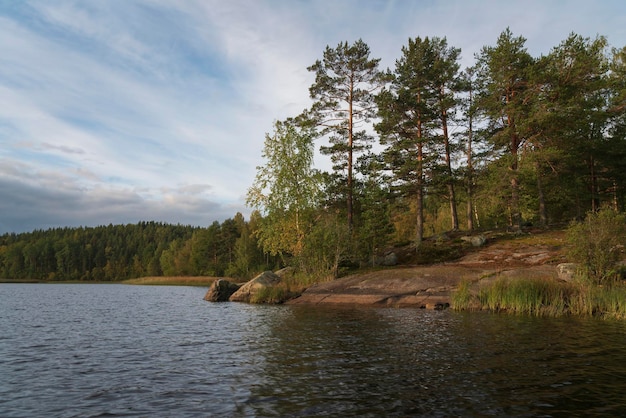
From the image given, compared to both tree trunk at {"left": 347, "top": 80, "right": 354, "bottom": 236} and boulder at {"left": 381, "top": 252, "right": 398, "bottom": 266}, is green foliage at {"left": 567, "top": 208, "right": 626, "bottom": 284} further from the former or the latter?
tree trunk at {"left": 347, "top": 80, "right": 354, "bottom": 236}

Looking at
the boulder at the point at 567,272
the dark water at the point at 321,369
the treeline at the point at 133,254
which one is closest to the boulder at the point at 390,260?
the boulder at the point at 567,272

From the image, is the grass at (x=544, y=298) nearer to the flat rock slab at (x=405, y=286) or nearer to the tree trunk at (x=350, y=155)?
the flat rock slab at (x=405, y=286)

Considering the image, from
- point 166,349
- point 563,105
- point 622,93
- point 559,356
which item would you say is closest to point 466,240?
point 563,105

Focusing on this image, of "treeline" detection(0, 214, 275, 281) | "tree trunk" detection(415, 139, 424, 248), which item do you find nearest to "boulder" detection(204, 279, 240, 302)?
"tree trunk" detection(415, 139, 424, 248)

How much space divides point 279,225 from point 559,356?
3013 centimetres

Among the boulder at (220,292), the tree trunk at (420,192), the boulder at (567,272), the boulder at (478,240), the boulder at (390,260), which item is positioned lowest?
the boulder at (220,292)

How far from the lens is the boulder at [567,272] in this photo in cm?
2344

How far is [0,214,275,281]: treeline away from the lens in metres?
104

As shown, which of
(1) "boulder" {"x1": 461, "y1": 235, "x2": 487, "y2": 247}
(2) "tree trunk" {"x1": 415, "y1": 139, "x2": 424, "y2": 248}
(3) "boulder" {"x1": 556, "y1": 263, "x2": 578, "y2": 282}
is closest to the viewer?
(3) "boulder" {"x1": 556, "y1": 263, "x2": 578, "y2": 282}

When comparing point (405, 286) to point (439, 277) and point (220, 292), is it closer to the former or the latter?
point (439, 277)

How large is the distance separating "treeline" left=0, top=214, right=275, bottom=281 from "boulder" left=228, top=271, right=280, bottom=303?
52410mm

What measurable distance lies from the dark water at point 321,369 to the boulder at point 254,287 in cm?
1588

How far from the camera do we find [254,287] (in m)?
35.7

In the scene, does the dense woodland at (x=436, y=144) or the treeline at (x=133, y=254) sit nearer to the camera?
the dense woodland at (x=436, y=144)
